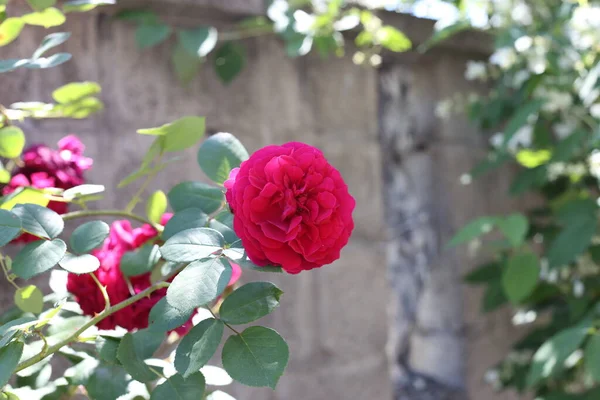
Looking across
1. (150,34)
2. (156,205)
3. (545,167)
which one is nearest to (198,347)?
(156,205)

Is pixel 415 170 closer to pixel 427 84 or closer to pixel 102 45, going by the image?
pixel 427 84

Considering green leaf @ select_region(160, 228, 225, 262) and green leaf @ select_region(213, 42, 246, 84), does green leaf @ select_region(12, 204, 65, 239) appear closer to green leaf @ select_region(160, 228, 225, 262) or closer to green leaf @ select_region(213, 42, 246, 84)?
green leaf @ select_region(160, 228, 225, 262)

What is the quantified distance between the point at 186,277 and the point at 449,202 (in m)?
1.07

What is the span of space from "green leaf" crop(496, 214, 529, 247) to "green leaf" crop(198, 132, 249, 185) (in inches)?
27.2

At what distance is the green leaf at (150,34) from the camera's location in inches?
40.1

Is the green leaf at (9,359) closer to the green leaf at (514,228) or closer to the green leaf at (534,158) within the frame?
the green leaf at (514,228)

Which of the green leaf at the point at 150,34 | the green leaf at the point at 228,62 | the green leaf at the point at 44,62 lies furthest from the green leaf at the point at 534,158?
the green leaf at the point at 44,62

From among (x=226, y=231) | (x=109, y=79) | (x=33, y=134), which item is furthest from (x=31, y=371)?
(x=109, y=79)

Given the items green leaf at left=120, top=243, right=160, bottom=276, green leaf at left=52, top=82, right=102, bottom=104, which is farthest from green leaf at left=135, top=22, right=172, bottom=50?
green leaf at left=120, top=243, right=160, bottom=276

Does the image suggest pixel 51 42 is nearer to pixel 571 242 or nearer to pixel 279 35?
pixel 279 35

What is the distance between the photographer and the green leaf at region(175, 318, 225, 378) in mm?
511

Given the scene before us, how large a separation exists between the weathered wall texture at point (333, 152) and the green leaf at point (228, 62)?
28 millimetres

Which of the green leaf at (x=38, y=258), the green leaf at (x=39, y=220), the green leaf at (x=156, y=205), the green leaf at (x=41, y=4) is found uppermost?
the green leaf at (x=41, y=4)

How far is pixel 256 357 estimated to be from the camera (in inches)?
20.9
